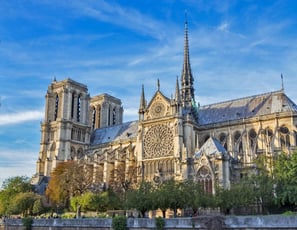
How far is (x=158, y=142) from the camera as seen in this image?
199ft

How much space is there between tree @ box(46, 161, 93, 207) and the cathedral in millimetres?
4151

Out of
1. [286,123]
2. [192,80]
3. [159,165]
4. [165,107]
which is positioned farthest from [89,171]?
[286,123]

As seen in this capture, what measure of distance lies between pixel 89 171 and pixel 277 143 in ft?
97.6

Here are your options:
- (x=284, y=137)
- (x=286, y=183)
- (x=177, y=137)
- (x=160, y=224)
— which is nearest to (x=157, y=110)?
(x=177, y=137)

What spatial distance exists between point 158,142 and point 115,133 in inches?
832

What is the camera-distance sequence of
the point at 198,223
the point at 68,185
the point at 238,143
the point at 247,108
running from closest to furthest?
the point at 198,223 < the point at 68,185 < the point at 238,143 < the point at 247,108

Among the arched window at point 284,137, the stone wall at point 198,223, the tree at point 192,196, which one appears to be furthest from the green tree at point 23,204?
the arched window at point 284,137

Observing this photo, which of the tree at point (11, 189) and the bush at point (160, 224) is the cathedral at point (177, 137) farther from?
the bush at point (160, 224)

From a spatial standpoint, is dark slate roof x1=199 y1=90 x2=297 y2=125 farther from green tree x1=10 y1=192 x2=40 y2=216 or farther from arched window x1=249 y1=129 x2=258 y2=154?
green tree x1=10 y1=192 x2=40 y2=216

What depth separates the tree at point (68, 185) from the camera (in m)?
57.8

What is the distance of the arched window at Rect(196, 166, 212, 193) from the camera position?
47.6 metres

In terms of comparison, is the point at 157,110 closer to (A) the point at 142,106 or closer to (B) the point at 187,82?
(A) the point at 142,106

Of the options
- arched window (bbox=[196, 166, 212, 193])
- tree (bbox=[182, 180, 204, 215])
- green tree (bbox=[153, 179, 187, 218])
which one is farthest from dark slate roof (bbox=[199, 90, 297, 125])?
green tree (bbox=[153, 179, 187, 218])

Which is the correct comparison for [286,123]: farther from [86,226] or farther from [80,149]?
[80,149]
